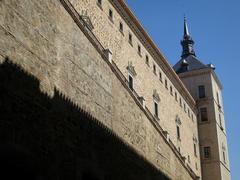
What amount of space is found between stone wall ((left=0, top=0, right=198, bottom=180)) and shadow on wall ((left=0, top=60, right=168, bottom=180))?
0.02 metres

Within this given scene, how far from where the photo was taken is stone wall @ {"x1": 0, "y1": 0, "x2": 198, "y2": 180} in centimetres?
1036

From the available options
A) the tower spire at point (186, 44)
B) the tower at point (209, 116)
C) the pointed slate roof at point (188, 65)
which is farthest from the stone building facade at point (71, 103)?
the tower spire at point (186, 44)

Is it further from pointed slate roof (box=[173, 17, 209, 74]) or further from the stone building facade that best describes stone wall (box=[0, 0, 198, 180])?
pointed slate roof (box=[173, 17, 209, 74])

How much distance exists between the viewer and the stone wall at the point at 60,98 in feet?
34.0

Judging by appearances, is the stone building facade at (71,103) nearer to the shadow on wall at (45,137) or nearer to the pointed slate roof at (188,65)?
the shadow on wall at (45,137)

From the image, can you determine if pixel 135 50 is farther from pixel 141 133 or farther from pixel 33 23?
pixel 33 23

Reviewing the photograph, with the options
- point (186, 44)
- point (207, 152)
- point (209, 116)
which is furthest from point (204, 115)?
point (186, 44)

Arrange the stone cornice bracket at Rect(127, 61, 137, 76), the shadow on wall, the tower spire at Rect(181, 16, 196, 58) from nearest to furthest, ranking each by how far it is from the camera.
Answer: the shadow on wall → the stone cornice bracket at Rect(127, 61, 137, 76) → the tower spire at Rect(181, 16, 196, 58)

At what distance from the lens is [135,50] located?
28188 millimetres

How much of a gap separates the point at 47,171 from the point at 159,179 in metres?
9.76

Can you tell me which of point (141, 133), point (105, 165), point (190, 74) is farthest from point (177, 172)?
point (190, 74)

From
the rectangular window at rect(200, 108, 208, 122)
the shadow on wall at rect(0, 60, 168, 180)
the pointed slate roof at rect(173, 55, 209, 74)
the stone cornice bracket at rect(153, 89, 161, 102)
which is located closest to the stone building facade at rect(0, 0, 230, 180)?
the shadow on wall at rect(0, 60, 168, 180)

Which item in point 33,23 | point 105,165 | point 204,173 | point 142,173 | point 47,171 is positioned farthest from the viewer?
point 204,173

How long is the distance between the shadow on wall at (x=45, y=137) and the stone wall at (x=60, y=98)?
2 centimetres
